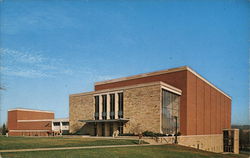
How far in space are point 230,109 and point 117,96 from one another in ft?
161

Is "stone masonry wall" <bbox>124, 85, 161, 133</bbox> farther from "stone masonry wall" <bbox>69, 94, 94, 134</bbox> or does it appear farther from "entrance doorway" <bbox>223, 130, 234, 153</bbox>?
"entrance doorway" <bbox>223, 130, 234, 153</bbox>

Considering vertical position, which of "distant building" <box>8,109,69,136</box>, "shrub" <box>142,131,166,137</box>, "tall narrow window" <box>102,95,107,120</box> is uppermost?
"tall narrow window" <box>102,95,107,120</box>

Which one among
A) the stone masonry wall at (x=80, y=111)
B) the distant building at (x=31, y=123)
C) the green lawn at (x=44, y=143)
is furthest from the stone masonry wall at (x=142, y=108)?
the distant building at (x=31, y=123)

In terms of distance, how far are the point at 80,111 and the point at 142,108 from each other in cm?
1612

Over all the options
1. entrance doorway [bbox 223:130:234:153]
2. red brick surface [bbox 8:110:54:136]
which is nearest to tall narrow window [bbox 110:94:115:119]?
red brick surface [bbox 8:110:54:136]

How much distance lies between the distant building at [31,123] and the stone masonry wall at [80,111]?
9.24 m

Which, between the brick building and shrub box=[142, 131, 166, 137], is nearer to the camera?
shrub box=[142, 131, 166, 137]

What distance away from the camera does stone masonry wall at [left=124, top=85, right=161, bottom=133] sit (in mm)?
38156

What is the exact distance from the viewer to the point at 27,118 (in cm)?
7762

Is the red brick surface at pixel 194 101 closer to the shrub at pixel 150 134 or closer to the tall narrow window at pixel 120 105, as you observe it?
the tall narrow window at pixel 120 105

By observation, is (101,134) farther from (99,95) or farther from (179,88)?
(179,88)

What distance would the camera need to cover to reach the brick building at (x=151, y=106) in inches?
1543

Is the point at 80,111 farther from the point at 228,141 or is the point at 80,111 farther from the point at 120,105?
the point at 228,141

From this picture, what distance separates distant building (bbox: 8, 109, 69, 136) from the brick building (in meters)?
14.2
